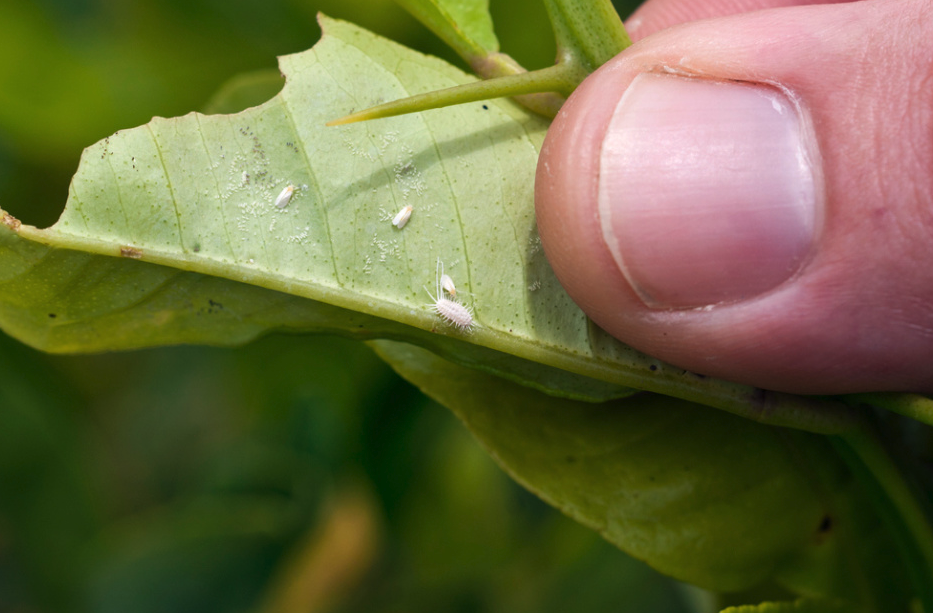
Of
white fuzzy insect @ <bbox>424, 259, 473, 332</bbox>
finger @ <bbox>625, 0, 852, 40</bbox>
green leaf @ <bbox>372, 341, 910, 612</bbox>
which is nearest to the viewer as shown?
white fuzzy insect @ <bbox>424, 259, 473, 332</bbox>

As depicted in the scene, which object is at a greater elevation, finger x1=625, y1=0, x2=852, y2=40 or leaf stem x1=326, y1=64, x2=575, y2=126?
leaf stem x1=326, y1=64, x2=575, y2=126

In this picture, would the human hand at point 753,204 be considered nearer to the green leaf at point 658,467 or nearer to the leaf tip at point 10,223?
the green leaf at point 658,467

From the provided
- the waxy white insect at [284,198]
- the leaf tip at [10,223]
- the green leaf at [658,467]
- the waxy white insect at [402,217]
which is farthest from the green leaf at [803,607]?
the leaf tip at [10,223]

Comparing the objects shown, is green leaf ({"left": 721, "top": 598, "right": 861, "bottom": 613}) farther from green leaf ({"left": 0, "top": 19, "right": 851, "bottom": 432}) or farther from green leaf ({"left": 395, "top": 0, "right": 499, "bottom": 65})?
green leaf ({"left": 395, "top": 0, "right": 499, "bottom": 65})

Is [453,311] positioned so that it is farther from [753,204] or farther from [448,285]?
[753,204]

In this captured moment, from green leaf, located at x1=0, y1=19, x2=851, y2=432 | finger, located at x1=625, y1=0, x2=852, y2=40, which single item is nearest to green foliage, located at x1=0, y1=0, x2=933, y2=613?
green leaf, located at x1=0, y1=19, x2=851, y2=432

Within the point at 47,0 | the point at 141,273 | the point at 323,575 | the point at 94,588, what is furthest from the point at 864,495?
the point at 47,0
